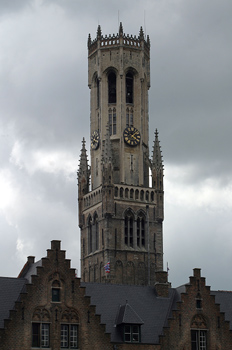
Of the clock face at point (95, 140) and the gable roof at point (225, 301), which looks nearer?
the gable roof at point (225, 301)

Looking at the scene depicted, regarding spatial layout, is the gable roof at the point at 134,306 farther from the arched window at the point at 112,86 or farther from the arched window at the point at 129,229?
the arched window at the point at 112,86

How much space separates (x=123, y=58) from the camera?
5782 inches

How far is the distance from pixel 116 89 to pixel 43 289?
76.1 metres

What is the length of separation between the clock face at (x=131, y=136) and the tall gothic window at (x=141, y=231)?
12.2 m

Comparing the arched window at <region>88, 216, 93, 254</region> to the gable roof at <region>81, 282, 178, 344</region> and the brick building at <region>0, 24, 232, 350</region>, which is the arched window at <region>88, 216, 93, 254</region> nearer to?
the brick building at <region>0, 24, 232, 350</region>

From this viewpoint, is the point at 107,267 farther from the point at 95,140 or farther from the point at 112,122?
the point at 112,122

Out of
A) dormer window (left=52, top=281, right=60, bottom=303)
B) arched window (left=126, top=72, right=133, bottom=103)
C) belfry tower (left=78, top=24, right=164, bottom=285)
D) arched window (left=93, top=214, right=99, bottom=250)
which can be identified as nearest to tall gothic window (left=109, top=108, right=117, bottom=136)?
belfry tower (left=78, top=24, right=164, bottom=285)

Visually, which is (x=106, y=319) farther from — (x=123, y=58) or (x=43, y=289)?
(x=123, y=58)

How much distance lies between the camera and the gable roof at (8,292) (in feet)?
243

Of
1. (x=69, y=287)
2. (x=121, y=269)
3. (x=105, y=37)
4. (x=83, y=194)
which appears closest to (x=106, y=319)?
(x=69, y=287)

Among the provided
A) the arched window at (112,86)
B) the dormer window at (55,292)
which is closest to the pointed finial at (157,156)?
the arched window at (112,86)

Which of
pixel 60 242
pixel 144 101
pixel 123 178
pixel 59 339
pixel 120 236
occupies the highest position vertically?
pixel 144 101

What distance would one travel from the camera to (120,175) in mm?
141625

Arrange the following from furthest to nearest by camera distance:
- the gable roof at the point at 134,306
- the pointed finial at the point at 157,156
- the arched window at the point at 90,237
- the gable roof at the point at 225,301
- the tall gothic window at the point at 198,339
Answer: the pointed finial at the point at 157,156
the arched window at the point at 90,237
the gable roof at the point at 225,301
the tall gothic window at the point at 198,339
the gable roof at the point at 134,306
